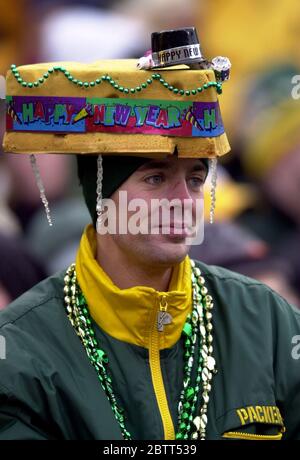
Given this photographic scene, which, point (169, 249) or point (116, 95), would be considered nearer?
point (116, 95)

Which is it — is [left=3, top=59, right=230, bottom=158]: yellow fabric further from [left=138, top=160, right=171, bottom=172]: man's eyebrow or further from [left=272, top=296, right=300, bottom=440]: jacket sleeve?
[left=272, top=296, right=300, bottom=440]: jacket sleeve

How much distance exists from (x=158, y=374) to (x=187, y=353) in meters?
0.17

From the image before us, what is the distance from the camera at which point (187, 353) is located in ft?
13.3

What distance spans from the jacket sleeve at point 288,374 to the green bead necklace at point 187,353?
0.70 ft

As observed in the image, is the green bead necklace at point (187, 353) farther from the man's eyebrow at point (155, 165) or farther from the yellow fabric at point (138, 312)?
the man's eyebrow at point (155, 165)

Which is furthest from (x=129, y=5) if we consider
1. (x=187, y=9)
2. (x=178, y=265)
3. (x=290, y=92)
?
(x=178, y=265)

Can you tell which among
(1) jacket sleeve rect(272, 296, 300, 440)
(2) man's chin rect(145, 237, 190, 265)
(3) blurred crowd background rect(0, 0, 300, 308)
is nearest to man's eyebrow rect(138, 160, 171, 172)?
(2) man's chin rect(145, 237, 190, 265)

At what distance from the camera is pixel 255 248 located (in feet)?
19.7

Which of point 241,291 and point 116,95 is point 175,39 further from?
point 241,291

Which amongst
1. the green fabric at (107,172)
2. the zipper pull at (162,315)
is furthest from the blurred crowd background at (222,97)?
the zipper pull at (162,315)

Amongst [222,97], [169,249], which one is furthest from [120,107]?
[222,97]

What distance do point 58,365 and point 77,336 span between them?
0.16 metres

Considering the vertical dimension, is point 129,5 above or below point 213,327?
above

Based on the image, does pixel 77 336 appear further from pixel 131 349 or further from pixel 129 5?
pixel 129 5
